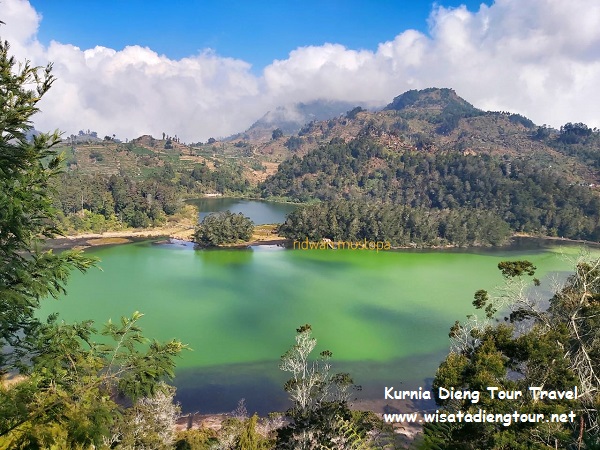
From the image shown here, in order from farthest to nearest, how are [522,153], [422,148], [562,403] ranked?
[522,153], [422,148], [562,403]

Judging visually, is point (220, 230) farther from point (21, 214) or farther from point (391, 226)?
point (21, 214)

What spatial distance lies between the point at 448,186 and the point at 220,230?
204 ft

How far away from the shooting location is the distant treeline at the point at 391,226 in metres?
59.9

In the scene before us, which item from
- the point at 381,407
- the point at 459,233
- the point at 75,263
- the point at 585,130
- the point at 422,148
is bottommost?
the point at 381,407

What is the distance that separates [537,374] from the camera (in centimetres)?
853

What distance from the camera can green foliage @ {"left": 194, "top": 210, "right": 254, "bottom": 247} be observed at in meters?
53.8

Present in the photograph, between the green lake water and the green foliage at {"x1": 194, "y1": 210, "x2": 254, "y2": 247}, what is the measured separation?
2.89 m

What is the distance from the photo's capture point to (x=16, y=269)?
5383 millimetres

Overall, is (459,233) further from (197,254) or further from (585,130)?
(585,130)

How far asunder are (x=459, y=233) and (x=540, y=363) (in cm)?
5981

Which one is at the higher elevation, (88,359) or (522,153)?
(522,153)

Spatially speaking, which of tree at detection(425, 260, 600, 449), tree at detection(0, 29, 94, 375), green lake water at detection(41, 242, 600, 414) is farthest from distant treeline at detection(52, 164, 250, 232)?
tree at detection(425, 260, 600, 449)

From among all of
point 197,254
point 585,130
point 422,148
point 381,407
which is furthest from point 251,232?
point 585,130

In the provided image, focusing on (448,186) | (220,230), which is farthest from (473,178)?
(220,230)
